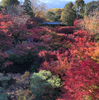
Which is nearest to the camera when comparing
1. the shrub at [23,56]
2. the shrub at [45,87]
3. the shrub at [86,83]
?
the shrub at [86,83]

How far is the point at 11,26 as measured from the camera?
893 centimetres

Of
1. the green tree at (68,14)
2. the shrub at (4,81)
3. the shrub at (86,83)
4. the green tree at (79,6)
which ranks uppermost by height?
the green tree at (79,6)

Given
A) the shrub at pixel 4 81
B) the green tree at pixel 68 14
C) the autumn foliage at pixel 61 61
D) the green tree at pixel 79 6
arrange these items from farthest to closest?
the green tree at pixel 79 6, the green tree at pixel 68 14, the shrub at pixel 4 81, the autumn foliage at pixel 61 61

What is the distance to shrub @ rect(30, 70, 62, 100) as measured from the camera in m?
4.64

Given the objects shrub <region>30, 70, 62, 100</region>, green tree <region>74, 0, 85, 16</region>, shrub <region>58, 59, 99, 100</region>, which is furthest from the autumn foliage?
green tree <region>74, 0, 85, 16</region>

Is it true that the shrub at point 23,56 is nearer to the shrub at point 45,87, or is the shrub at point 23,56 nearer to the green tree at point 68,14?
the shrub at point 45,87

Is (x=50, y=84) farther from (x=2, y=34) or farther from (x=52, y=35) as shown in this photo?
(x=52, y=35)

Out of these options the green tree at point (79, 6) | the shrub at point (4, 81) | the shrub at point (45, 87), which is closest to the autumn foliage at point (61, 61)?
the shrub at point (45, 87)

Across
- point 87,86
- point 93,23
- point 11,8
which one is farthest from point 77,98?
point 11,8

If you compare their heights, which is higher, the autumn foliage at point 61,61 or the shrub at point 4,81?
the autumn foliage at point 61,61

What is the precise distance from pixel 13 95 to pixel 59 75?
238 cm

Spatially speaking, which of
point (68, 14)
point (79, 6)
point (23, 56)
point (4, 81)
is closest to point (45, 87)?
point (4, 81)

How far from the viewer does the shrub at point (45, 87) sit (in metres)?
4.64

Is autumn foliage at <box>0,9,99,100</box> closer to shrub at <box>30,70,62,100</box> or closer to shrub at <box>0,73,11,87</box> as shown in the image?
shrub at <box>30,70,62,100</box>
